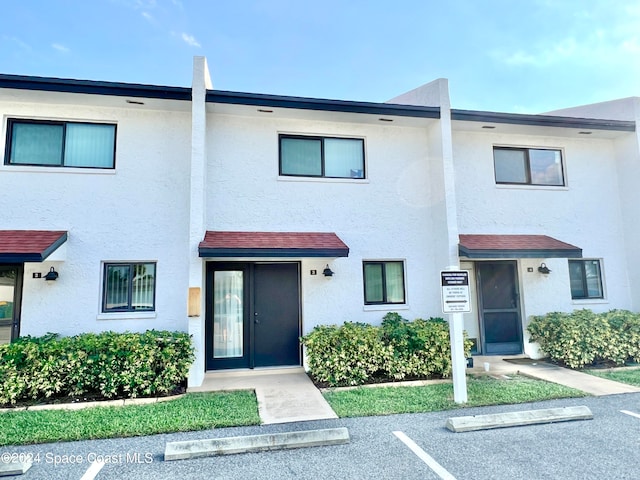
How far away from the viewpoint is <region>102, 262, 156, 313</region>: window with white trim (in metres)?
8.21

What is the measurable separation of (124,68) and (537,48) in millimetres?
13349

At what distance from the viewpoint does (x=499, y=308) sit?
10023mm

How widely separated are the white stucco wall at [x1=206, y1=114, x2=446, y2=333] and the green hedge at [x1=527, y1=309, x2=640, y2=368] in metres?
2.74

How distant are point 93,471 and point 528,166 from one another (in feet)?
37.4

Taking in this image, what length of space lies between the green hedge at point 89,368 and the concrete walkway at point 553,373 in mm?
6586

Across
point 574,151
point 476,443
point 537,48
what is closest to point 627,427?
point 476,443

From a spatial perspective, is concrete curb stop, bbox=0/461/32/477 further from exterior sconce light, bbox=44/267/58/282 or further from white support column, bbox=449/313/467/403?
white support column, bbox=449/313/467/403

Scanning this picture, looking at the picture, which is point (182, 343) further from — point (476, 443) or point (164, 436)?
point (476, 443)

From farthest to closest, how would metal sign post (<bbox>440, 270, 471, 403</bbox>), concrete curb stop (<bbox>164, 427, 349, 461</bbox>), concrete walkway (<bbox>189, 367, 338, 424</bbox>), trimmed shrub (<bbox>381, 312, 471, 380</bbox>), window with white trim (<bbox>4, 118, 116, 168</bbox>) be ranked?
window with white trim (<bbox>4, 118, 116, 168</bbox>) → trimmed shrub (<bbox>381, 312, 471, 380</bbox>) → metal sign post (<bbox>440, 270, 471, 403</bbox>) → concrete walkway (<bbox>189, 367, 338, 424</bbox>) → concrete curb stop (<bbox>164, 427, 349, 461</bbox>)

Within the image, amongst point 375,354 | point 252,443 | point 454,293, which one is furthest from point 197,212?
point 454,293

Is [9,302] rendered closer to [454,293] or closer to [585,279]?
[454,293]

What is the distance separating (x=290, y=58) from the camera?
1677 centimetres

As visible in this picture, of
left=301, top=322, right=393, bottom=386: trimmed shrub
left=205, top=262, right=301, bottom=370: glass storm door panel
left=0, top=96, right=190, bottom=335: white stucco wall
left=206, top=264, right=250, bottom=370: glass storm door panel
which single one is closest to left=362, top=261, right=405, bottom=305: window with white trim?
left=301, top=322, right=393, bottom=386: trimmed shrub

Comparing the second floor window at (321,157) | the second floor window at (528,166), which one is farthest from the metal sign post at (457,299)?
the second floor window at (528,166)
